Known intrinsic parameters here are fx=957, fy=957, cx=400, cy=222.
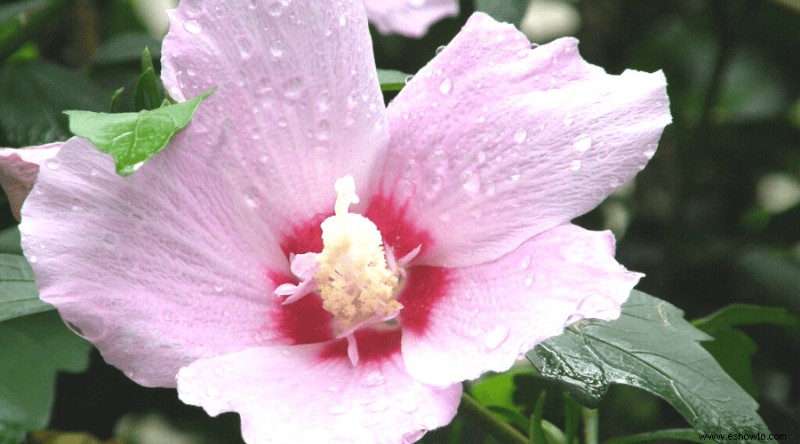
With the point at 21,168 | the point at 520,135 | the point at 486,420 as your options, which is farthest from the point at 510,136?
the point at 21,168

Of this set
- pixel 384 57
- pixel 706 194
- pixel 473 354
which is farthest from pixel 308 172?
pixel 706 194

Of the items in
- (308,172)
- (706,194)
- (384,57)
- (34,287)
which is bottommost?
(706,194)

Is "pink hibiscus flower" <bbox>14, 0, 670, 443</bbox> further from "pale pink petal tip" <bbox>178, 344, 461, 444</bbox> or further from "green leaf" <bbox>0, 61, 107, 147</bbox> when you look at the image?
"green leaf" <bbox>0, 61, 107, 147</bbox>

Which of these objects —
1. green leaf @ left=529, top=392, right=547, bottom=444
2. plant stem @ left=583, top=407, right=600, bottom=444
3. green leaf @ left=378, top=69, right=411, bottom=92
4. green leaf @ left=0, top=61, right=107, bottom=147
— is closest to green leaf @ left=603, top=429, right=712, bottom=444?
plant stem @ left=583, top=407, right=600, bottom=444

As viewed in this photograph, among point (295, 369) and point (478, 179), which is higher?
point (478, 179)

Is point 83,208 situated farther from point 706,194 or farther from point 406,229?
point 706,194

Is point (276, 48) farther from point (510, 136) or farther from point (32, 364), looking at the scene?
point (32, 364)
